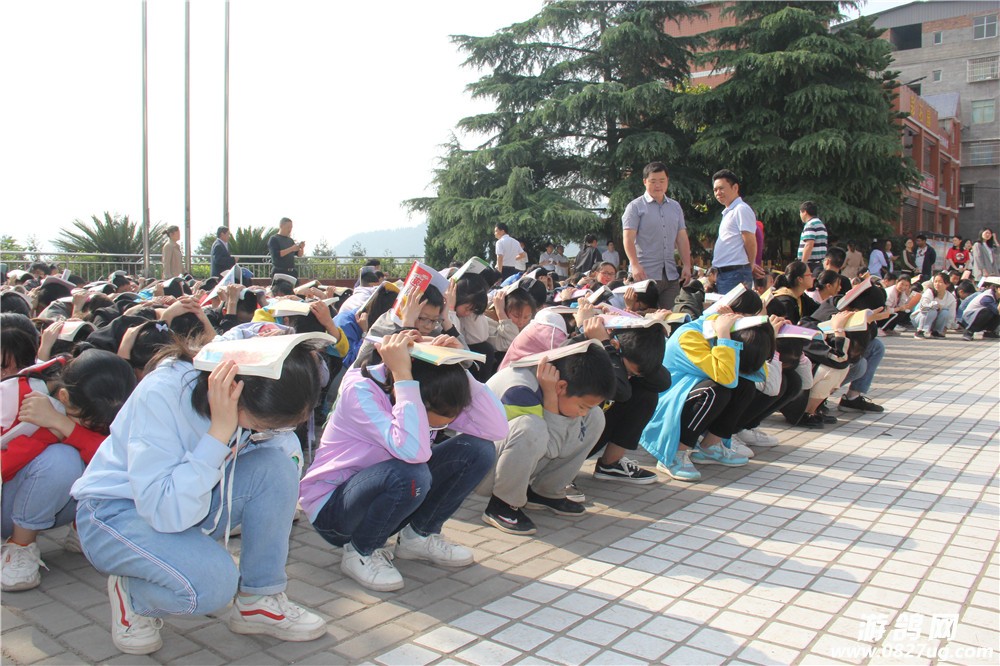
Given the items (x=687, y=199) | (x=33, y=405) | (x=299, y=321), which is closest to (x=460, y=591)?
(x=33, y=405)

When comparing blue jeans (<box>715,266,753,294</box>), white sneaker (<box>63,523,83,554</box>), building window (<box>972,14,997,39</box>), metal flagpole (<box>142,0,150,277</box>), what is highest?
building window (<box>972,14,997,39</box>)

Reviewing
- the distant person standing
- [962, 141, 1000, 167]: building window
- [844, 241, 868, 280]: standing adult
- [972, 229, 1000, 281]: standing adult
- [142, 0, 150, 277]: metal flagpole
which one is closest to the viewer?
the distant person standing

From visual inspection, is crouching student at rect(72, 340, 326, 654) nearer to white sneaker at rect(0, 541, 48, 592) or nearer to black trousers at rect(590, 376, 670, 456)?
white sneaker at rect(0, 541, 48, 592)

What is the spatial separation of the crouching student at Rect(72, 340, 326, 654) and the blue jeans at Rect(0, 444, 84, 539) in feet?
2.07

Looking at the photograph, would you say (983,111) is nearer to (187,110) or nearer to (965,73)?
(965,73)

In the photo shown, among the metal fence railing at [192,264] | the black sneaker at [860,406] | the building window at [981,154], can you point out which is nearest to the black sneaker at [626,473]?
the black sneaker at [860,406]

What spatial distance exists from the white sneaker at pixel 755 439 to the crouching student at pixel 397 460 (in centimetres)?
287

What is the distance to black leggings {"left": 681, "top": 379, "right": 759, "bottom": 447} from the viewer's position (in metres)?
4.52

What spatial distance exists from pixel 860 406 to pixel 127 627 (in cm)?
619

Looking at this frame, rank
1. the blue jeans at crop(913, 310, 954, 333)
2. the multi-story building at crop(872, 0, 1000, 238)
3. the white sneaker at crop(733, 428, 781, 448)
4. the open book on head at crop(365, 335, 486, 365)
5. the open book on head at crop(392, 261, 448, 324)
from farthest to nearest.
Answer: the multi-story building at crop(872, 0, 1000, 238), the blue jeans at crop(913, 310, 954, 333), the white sneaker at crop(733, 428, 781, 448), the open book on head at crop(392, 261, 448, 324), the open book on head at crop(365, 335, 486, 365)

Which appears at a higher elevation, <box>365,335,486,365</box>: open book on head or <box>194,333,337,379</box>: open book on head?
<box>194,333,337,379</box>: open book on head

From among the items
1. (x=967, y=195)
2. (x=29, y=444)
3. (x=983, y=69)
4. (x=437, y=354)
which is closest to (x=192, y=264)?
(x=29, y=444)

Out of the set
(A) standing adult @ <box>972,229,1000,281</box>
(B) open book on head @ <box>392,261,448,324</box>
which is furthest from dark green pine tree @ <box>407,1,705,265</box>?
(B) open book on head @ <box>392,261,448,324</box>

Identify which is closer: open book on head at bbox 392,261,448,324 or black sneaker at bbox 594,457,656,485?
open book on head at bbox 392,261,448,324
